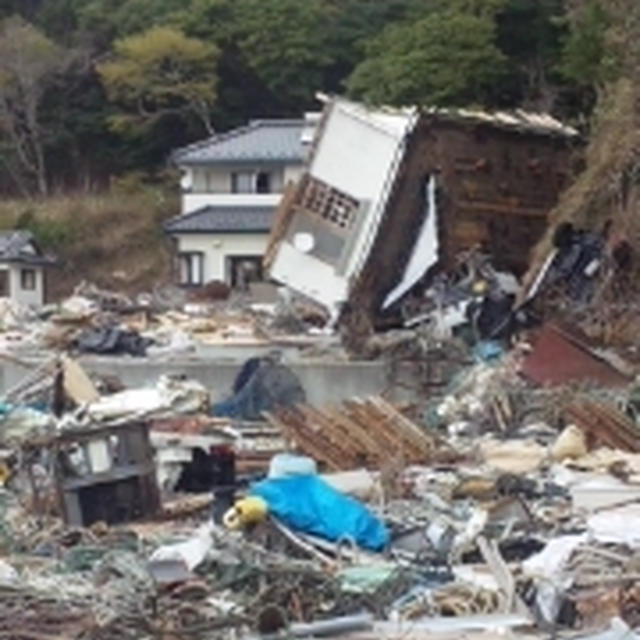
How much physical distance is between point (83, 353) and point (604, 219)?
7.31 metres

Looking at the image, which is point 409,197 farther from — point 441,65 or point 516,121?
point 441,65

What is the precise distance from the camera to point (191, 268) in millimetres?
37750

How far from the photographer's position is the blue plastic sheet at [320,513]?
36.9ft

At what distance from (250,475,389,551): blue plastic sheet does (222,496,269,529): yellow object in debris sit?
0.31ft

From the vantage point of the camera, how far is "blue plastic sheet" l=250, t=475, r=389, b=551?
1123cm

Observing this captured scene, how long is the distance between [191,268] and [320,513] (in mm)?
26730

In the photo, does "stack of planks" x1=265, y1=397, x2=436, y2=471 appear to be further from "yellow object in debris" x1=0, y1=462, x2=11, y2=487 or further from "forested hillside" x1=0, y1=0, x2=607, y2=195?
"forested hillside" x1=0, y1=0, x2=607, y2=195

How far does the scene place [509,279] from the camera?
22562 millimetres

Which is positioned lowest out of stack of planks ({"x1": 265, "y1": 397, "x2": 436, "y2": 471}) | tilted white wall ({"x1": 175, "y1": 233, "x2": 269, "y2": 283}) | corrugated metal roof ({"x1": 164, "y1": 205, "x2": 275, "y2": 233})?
tilted white wall ({"x1": 175, "y1": 233, "x2": 269, "y2": 283})

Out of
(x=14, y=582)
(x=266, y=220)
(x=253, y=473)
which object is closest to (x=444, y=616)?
(x=14, y=582)

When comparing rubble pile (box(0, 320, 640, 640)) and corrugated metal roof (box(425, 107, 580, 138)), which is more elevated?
corrugated metal roof (box(425, 107, 580, 138))

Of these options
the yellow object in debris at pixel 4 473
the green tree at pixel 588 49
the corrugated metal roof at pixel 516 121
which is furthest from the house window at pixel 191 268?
the yellow object in debris at pixel 4 473

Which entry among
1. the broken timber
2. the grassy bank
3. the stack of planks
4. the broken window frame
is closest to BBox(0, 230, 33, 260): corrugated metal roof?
the grassy bank

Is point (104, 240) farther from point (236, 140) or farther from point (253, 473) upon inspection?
point (253, 473)
